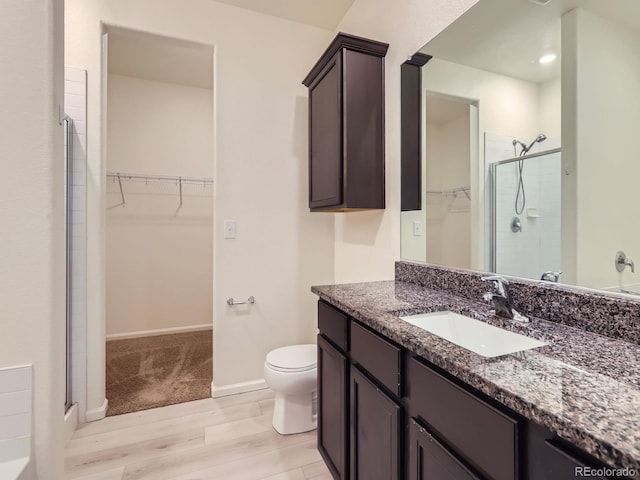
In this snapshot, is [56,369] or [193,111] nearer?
[56,369]

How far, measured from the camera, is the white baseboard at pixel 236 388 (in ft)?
7.11

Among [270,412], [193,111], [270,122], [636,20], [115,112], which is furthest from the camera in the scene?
[193,111]

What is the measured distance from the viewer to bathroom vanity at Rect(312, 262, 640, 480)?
48cm

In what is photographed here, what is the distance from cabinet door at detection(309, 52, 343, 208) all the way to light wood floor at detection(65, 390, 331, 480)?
140cm

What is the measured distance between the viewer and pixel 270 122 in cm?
232

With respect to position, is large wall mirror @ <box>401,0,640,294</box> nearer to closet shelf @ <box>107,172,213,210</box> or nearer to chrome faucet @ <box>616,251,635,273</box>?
chrome faucet @ <box>616,251,635,273</box>

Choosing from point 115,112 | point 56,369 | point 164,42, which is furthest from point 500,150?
point 115,112

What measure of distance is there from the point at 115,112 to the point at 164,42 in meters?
1.44

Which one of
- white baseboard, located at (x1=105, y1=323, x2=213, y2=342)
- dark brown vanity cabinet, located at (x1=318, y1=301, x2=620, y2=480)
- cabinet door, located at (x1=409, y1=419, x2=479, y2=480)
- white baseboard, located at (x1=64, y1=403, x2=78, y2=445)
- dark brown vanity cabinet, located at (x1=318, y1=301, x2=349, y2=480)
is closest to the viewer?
dark brown vanity cabinet, located at (x1=318, y1=301, x2=620, y2=480)

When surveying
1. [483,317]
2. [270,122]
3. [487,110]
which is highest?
[270,122]

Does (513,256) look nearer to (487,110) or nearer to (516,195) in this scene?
(516,195)

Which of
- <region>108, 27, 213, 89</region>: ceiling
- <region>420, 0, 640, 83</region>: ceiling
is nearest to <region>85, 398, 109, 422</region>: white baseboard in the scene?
<region>108, 27, 213, 89</region>: ceiling

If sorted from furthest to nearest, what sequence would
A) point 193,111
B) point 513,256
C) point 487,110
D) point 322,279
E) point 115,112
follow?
point 193,111
point 115,112
point 322,279
point 487,110
point 513,256

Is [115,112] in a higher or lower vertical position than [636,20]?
higher
